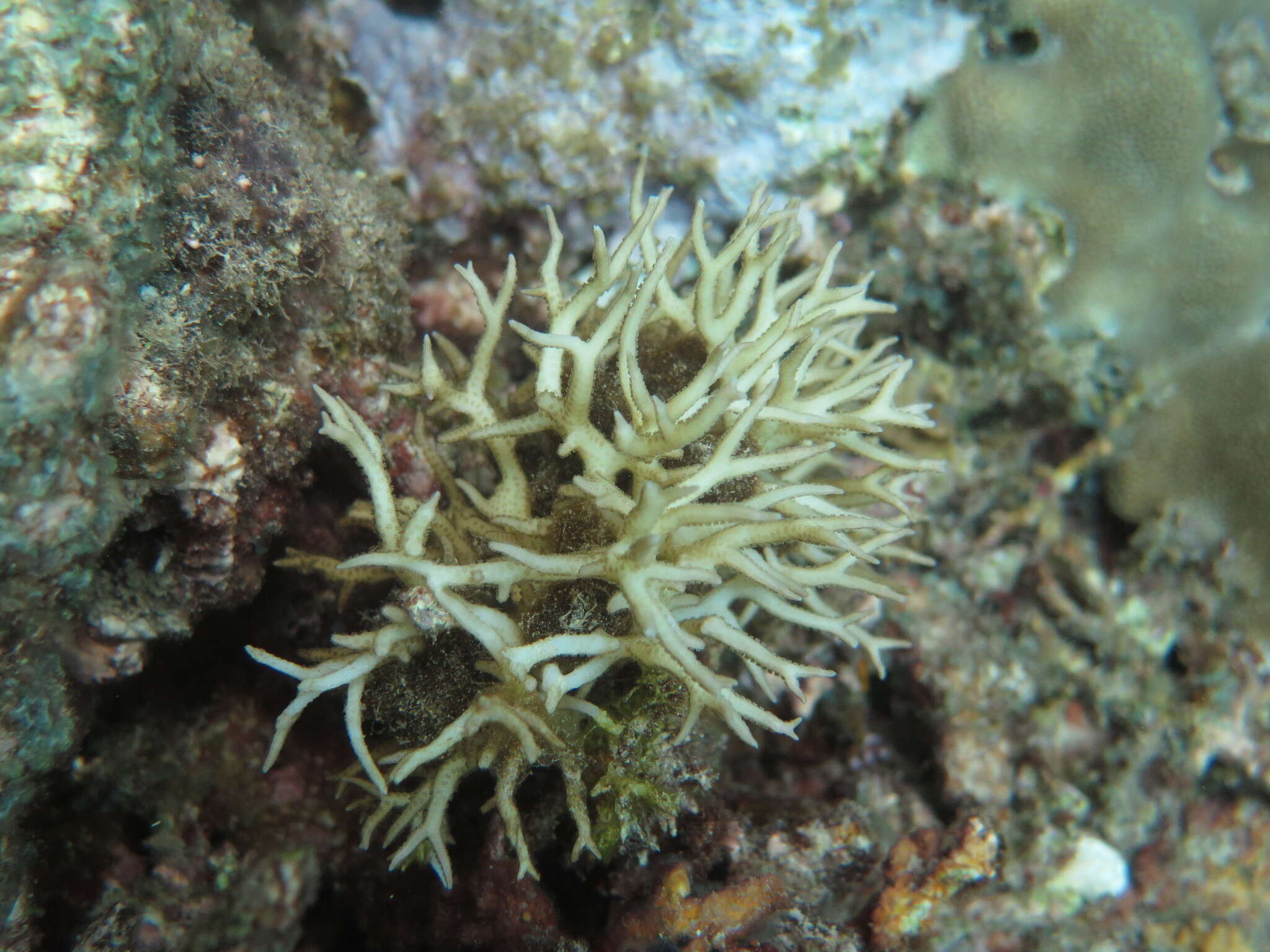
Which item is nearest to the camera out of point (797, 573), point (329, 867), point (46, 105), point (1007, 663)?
point (46, 105)

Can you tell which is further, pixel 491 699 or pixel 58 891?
pixel 58 891

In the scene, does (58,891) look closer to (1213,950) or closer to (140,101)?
(140,101)

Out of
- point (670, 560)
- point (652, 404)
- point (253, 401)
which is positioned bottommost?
point (253, 401)

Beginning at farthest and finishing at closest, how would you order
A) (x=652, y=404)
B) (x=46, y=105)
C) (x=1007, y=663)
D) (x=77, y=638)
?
(x=1007, y=663), (x=77, y=638), (x=652, y=404), (x=46, y=105)

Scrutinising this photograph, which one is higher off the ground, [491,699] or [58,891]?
[491,699]

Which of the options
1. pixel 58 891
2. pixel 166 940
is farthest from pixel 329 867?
pixel 58 891

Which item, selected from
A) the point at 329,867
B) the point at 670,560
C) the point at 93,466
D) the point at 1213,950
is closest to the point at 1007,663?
the point at 1213,950

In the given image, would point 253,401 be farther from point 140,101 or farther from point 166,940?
point 166,940
